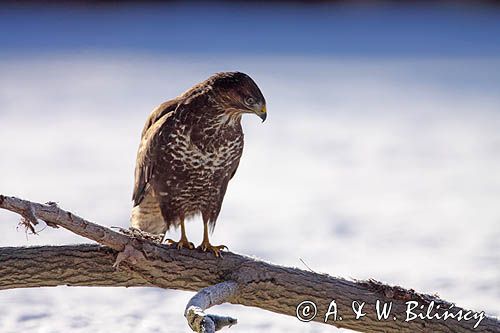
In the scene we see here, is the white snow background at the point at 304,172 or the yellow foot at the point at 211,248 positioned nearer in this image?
the yellow foot at the point at 211,248

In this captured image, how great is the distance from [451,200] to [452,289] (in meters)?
1.54

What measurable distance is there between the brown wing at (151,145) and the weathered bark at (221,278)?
0.93 ft

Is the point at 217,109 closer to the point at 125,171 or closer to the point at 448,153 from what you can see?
the point at 125,171

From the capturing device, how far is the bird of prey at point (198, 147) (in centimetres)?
331

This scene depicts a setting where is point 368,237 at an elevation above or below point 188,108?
above

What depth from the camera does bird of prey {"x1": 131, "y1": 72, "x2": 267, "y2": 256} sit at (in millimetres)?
3314

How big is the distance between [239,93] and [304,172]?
11.6 ft

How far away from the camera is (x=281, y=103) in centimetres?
897

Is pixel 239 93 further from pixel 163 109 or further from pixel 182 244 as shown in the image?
pixel 182 244

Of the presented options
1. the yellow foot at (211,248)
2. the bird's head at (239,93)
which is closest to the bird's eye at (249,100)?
the bird's head at (239,93)

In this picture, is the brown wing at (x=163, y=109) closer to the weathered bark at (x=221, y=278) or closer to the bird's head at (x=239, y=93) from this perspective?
the bird's head at (x=239, y=93)

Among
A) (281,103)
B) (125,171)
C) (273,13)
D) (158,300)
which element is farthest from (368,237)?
(273,13)

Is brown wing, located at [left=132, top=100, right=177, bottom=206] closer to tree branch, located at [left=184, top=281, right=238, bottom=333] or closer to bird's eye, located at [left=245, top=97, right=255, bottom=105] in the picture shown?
bird's eye, located at [left=245, top=97, right=255, bottom=105]

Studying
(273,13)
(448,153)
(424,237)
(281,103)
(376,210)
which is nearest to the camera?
(424,237)
